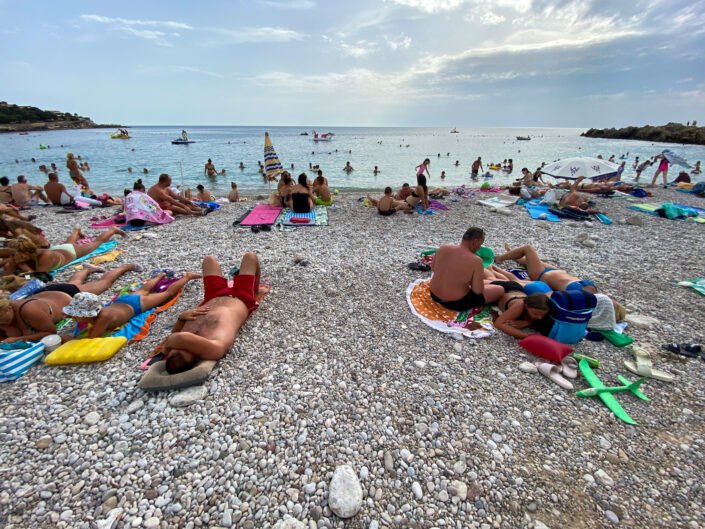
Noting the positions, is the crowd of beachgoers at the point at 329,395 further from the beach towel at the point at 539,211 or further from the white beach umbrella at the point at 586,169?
the white beach umbrella at the point at 586,169

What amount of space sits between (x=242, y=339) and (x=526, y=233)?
8132 mm

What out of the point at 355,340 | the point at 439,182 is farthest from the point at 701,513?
the point at 439,182

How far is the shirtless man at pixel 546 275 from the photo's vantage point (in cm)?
458

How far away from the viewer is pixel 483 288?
4.74 m

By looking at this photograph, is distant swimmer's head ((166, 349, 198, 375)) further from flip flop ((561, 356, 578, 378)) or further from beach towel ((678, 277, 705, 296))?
beach towel ((678, 277, 705, 296))

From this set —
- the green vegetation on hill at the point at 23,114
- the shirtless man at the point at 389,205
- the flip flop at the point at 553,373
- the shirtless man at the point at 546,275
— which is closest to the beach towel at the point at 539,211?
the shirtless man at the point at 389,205

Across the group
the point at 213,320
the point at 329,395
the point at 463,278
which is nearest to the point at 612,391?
the point at 463,278

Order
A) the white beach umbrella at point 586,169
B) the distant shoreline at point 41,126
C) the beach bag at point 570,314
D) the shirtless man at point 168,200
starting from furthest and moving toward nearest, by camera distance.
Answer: the distant shoreline at point 41,126 → the white beach umbrella at point 586,169 → the shirtless man at point 168,200 → the beach bag at point 570,314

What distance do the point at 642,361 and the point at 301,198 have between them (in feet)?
29.1

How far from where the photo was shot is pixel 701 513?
2.27m

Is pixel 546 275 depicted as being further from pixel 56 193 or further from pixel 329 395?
pixel 56 193

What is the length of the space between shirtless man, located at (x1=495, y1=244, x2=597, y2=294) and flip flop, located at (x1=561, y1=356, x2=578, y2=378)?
3.90 feet

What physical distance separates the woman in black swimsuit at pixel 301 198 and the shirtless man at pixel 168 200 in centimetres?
304

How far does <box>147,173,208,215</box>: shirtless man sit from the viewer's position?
32.4 ft
